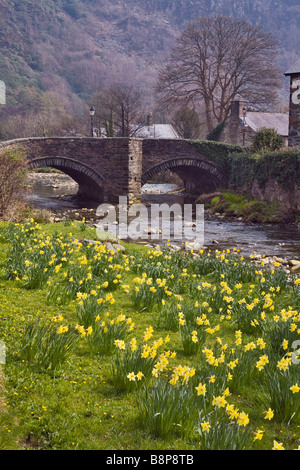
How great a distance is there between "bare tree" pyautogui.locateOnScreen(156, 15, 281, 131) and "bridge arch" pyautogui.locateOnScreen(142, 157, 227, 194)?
40.0 ft

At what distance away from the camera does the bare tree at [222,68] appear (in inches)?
1698

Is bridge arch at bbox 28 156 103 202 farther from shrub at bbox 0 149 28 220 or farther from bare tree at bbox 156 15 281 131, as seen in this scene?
bare tree at bbox 156 15 281 131

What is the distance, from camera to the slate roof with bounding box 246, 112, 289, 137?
121 feet

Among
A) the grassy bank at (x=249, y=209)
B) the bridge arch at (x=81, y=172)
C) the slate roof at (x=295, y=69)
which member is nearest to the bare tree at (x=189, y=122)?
the bridge arch at (x=81, y=172)

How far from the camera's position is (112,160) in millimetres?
A: 26578

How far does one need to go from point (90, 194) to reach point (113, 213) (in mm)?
6448

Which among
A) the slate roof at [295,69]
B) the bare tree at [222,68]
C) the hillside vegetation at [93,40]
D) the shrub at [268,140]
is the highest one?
the hillside vegetation at [93,40]

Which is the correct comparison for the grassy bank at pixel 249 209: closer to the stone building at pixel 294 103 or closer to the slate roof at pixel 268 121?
the stone building at pixel 294 103

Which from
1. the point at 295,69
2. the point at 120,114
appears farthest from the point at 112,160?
the point at 120,114

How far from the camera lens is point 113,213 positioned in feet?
75.3

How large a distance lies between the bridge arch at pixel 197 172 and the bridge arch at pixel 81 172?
261 cm

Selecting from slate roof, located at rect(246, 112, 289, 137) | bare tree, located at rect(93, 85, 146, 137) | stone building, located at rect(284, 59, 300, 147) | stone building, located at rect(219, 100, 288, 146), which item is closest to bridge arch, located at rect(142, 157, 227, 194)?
stone building, located at rect(219, 100, 288, 146)

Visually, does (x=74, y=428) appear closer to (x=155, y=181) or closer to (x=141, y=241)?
(x=141, y=241)

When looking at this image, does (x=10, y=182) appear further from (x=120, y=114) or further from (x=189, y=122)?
(x=189, y=122)
